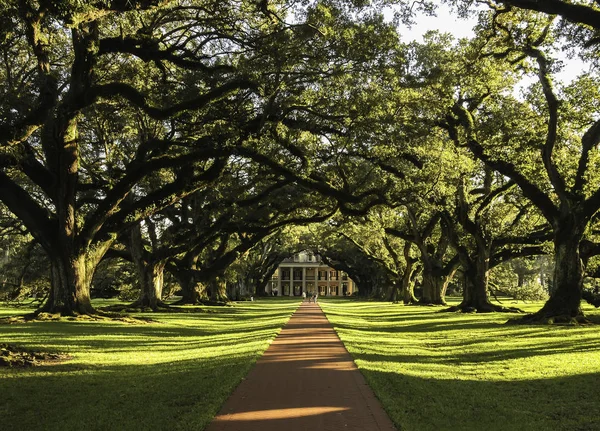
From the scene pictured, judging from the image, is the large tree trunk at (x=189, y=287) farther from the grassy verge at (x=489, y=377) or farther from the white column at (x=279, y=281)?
the white column at (x=279, y=281)

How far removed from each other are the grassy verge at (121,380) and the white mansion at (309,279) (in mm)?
112387

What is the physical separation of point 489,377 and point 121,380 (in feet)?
21.7

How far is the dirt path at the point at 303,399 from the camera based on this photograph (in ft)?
21.2

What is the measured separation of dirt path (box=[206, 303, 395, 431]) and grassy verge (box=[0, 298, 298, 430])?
0.32m

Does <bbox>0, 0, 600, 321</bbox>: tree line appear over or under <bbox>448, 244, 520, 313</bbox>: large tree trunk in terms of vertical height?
over

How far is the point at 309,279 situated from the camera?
131 m

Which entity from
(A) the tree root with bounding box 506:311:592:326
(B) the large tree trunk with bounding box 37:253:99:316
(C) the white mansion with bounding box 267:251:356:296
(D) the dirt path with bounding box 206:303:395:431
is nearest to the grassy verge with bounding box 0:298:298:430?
(D) the dirt path with bounding box 206:303:395:431

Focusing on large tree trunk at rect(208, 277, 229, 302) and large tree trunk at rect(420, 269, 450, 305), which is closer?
large tree trunk at rect(420, 269, 450, 305)

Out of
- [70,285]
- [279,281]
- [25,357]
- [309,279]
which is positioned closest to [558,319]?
[25,357]

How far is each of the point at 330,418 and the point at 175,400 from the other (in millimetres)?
2331

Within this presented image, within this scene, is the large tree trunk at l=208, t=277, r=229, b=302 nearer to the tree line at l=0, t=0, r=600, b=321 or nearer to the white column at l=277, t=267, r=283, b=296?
the tree line at l=0, t=0, r=600, b=321

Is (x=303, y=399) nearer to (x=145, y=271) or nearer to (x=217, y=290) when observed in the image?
(x=145, y=271)

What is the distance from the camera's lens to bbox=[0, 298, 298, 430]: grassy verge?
263 inches

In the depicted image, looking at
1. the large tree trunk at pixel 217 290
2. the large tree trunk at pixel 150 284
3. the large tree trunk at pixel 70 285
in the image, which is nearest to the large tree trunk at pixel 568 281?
the large tree trunk at pixel 70 285
